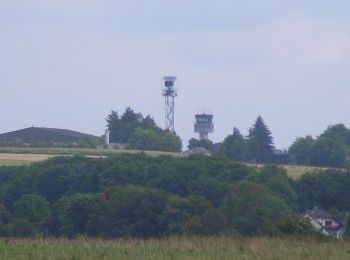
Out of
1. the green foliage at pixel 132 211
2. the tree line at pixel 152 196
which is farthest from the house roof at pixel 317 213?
the green foliage at pixel 132 211

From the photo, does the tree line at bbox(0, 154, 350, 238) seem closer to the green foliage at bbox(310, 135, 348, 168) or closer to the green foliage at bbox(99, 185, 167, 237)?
the green foliage at bbox(99, 185, 167, 237)

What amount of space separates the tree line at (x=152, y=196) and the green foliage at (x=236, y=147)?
1363 inches

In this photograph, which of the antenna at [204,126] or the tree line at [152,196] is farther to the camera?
the antenna at [204,126]

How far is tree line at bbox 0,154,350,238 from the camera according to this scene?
56094 millimetres

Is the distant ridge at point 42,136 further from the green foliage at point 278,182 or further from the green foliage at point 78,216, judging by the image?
the green foliage at point 78,216

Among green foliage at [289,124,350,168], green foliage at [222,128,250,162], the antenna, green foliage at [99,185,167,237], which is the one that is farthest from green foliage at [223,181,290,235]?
the antenna

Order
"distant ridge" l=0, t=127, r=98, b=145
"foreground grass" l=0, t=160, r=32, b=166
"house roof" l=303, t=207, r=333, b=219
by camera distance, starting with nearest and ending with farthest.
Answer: "house roof" l=303, t=207, r=333, b=219 < "foreground grass" l=0, t=160, r=32, b=166 < "distant ridge" l=0, t=127, r=98, b=145

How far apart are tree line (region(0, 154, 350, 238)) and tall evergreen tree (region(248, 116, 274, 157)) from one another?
43.4 metres

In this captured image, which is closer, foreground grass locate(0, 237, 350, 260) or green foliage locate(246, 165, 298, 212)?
foreground grass locate(0, 237, 350, 260)

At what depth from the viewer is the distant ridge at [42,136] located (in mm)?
130125

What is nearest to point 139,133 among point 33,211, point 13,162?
point 13,162

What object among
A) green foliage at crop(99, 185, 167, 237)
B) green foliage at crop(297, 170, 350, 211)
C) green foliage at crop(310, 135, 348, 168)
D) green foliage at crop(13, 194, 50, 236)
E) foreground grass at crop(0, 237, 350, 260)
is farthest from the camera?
green foliage at crop(310, 135, 348, 168)

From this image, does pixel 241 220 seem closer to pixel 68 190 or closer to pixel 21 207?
pixel 21 207

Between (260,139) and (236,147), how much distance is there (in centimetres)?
1323
